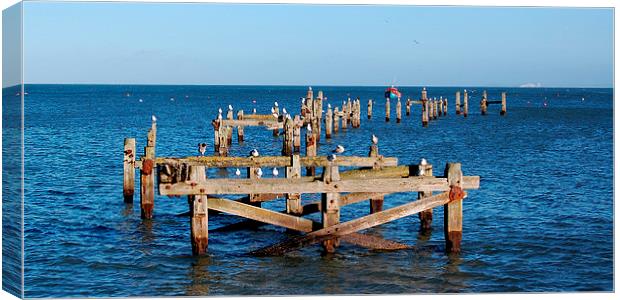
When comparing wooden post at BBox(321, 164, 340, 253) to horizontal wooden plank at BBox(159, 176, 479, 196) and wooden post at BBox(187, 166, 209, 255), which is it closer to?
horizontal wooden plank at BBox(159, 176, 479, 196)

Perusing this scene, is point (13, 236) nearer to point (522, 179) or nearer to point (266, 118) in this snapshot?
point (522, 179)

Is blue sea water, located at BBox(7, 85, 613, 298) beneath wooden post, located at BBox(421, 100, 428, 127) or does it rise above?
beneath

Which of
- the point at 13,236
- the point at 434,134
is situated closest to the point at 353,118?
the point at 434,134

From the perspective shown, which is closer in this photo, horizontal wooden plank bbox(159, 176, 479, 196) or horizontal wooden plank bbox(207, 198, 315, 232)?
horizontal wooden plank bbox(159, 176, 479, 196)

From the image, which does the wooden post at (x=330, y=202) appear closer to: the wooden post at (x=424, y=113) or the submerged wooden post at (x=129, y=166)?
the submerged wooden post at (x=129, y=166)

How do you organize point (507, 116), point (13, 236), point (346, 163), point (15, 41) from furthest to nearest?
point (507, 116) → point (346, 163) → point (13, 236) → point (15, 41)

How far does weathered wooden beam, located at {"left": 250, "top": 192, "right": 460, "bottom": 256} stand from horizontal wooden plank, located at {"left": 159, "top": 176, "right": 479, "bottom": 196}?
0.32 m

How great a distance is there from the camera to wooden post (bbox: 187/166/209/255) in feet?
54.1

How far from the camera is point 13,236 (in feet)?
47.9

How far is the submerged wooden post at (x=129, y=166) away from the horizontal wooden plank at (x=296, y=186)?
5.77 meters

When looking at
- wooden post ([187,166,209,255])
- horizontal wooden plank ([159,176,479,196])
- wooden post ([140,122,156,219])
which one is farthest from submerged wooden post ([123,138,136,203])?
horizontal wooden plank ([159,176,479,196])

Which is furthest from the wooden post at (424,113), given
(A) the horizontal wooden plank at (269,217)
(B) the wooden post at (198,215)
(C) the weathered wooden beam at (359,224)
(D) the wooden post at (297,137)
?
(B) the wooden post at (198,215)

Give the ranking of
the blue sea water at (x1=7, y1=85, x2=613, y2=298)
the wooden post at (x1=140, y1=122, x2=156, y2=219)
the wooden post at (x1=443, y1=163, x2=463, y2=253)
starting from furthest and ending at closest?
the wooden post at (x1=140, y1=122, x2=156, y2=219), the wooden post at (x1=443, y1=163, x2=463, y2=253), the blue sea water at (x1=7, y1=85, x2=613, y2=298)

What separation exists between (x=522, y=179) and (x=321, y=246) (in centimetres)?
1230
